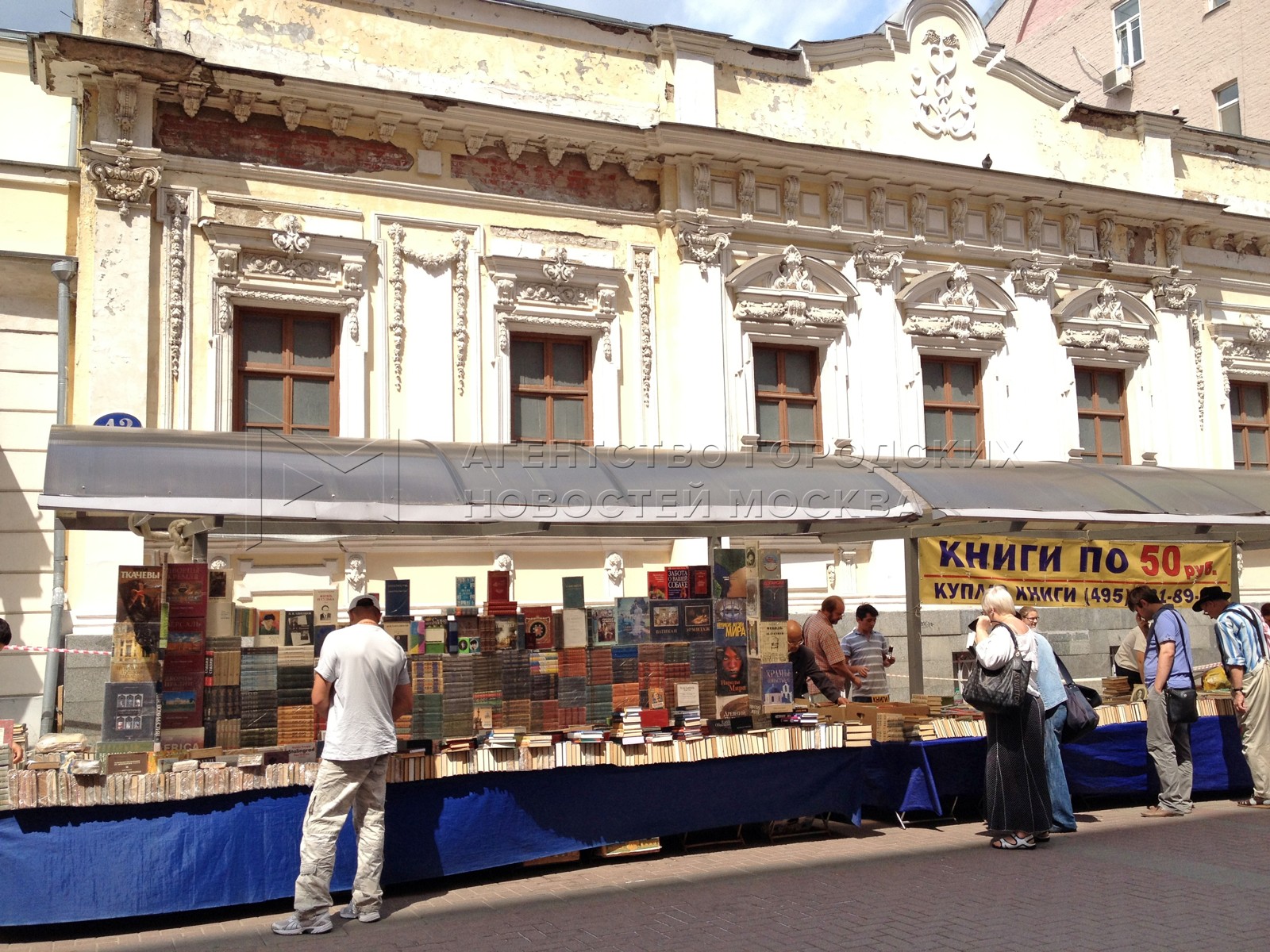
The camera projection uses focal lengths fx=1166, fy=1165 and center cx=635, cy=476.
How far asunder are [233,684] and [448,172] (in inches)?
277

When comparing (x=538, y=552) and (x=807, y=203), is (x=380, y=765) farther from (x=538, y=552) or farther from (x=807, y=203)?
(x=807, y=203)

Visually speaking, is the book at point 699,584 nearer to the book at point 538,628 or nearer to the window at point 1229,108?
the book at point 538,628

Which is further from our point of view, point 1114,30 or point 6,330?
point 1114,30

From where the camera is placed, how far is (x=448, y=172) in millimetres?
12555

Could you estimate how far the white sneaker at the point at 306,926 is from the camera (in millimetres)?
6141

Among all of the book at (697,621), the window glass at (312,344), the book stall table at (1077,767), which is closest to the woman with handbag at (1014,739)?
the book stall table at (1077,767)

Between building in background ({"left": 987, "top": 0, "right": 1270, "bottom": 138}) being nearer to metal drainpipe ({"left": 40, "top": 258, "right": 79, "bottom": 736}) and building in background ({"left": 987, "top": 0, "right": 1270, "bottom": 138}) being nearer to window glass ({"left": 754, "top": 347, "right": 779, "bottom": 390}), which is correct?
window glass ({"left": 754, "top": 347, "right": 779, "bottom": 390})

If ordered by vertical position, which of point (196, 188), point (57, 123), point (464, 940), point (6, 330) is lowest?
point (464, 940)

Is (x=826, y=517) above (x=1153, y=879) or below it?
above

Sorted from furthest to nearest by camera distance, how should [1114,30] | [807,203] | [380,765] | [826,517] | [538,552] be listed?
[1114,30] < [807,203] < [538,552] < [826,517] < [380,765]

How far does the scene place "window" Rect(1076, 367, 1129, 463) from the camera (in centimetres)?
Answer: 1564

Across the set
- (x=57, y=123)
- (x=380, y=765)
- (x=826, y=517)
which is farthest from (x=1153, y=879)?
(x=57, y=123)

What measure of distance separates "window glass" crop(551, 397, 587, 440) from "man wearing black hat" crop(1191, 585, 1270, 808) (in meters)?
6.71

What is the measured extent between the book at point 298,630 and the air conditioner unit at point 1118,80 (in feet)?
64.1
